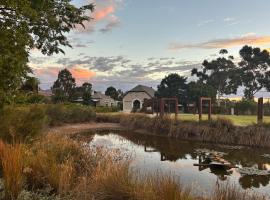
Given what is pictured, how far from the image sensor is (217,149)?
66.7ft

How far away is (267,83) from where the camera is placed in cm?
6456

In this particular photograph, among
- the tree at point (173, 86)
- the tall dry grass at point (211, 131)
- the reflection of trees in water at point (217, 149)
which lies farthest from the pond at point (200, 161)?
the tree at point (173, 86)

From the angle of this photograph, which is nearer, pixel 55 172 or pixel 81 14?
pixel 55 172

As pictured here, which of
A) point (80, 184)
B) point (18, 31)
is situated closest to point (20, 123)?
point (18, 31)

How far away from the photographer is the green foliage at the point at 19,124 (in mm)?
11641

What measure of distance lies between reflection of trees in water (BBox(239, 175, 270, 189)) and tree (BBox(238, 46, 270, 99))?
54475 mm

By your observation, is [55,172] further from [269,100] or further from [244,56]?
[244,56]

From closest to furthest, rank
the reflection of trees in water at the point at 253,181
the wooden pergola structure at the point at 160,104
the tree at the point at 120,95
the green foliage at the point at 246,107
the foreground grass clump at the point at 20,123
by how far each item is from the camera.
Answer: the foreground grass clump at the point at 20,123 → the reflection of trees in water at the point at 253,181 → the wooden pergola structure at the point at 160,104 → the green foliage at the point at 246,107 → the tree at the point at 120,95

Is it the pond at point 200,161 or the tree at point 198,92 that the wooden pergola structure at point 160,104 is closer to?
the pond at point 200,161

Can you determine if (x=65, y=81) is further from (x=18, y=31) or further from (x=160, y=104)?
(x=18, y=31)

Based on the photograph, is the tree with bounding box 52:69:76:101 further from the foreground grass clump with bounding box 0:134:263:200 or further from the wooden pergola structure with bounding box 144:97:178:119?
the foreground grass clump with bounding box 0:134:263:200

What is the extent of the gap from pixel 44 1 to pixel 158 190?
7.01 meters

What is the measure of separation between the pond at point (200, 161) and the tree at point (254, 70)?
45.0m

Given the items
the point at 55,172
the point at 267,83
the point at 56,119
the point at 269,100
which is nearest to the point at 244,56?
the point at 267,83
